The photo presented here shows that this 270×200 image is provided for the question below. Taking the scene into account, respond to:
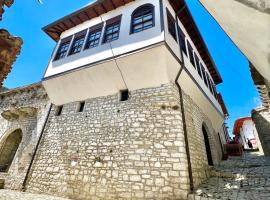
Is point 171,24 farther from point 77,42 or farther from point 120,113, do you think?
point 77,42

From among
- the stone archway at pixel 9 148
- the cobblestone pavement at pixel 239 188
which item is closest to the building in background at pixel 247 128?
the cobblestone pavement at pixel 239 188

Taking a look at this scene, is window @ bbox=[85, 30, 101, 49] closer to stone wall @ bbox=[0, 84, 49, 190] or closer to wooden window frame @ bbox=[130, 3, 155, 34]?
wooden window frame @ bbox=[130, 3, 155, 34]

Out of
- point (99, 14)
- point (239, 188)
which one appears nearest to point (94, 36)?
point (99, 14)

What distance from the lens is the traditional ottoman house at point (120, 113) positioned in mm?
4840

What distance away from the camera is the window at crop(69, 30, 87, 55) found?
7.82m

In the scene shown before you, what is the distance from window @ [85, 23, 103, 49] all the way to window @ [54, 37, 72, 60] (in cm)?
145

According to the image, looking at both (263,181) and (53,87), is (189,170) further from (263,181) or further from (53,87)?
(53,87)

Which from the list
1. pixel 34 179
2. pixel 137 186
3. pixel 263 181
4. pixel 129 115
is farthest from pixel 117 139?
pixel 263 181

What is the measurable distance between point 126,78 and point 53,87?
Result: 3.97 metres

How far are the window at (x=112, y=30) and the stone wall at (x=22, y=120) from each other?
5357mm

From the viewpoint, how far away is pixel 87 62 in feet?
22.4

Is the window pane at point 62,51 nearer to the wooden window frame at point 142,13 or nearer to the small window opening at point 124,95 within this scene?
the wooden window frame at point 142,13

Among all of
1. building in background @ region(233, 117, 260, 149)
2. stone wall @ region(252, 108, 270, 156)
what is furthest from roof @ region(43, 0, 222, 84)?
building in background @ region(233, 117, 260, 149)

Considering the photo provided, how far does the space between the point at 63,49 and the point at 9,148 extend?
23.1 feet
